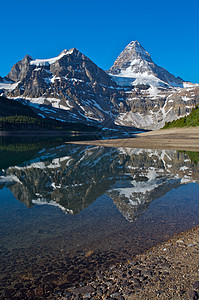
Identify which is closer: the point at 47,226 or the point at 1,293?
the point at 1,293

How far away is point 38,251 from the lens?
26.8 feet

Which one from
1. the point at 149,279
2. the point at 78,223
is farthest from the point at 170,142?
the point at 149,279

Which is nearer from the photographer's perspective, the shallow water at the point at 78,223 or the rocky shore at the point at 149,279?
the rocky shore at the point at 149,279

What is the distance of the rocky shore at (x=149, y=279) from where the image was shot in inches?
218

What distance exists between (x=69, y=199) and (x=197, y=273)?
9.44m

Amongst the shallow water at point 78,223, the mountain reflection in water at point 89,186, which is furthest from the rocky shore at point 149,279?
A: the mountain reflection in water at point 89,186

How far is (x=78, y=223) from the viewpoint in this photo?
1054 centimetres

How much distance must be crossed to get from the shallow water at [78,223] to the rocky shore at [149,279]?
1.58ft

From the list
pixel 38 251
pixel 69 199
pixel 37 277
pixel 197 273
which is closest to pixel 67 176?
pixel 69 199

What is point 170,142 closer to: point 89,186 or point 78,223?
point 89,186

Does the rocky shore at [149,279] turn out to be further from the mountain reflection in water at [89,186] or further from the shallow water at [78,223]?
the mountain reflection in water at [89,186]

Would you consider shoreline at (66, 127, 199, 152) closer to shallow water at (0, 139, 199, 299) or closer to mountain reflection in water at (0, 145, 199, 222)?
mountain reflection in water at (0, 145, 199, 222)

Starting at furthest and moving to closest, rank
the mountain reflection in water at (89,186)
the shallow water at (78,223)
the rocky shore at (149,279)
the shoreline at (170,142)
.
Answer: the shoreline at (170,142) < the mountain reflection in water at (89,186) < the shallow water at (78,223) < the rocky shore at (149,279)

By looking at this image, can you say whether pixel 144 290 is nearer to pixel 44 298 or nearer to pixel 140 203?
pixel 44 298
